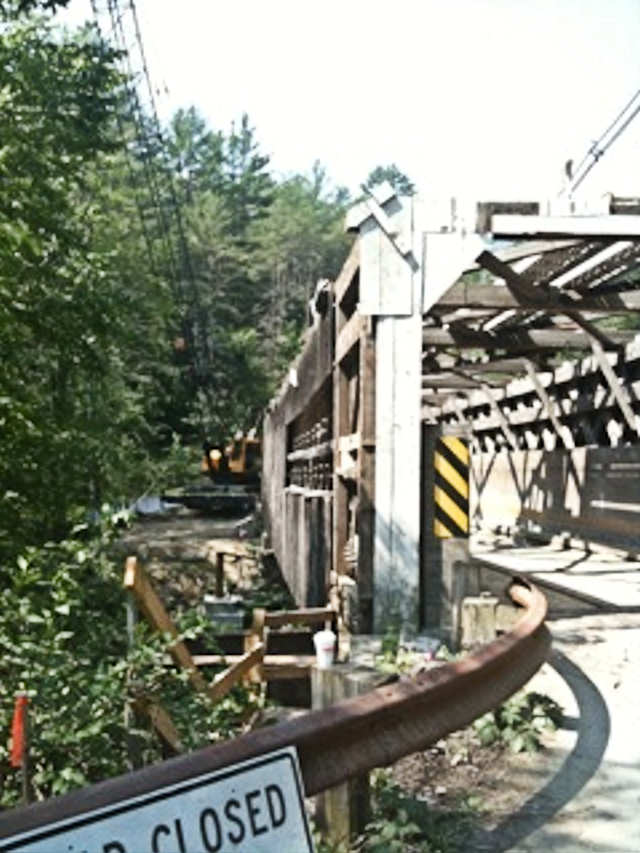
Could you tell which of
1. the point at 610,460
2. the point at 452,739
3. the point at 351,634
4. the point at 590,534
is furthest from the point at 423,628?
the point at 590,534

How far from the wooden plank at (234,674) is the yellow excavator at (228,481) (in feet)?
79.9

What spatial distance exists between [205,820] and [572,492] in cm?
1517

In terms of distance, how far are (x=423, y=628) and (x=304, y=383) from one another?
517 cm

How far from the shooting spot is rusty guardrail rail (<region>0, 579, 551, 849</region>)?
81.4 inches

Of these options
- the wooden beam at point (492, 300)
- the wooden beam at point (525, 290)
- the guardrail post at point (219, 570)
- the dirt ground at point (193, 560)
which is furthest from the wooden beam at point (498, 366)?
the wooden beam at point (492, 300)

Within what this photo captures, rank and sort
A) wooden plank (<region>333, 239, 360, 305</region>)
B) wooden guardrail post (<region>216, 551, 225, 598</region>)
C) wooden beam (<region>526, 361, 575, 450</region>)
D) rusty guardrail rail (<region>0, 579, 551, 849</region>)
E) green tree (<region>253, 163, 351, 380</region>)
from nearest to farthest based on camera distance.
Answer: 1. rusty guardrail rail (<region>0, 579, 551, 849</region>)
2. wooden plank (<region>333, 239, 360, 305</region>)
3. wooden beam (<region>526, 361, 575, 450</region>)
4. wooden guardrail post (<region>216, 551, 225, 598</region>)
5. green tree (<region>253, 163, 351, 380</region>)

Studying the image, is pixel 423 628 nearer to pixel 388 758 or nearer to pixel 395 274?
pixel 395 274

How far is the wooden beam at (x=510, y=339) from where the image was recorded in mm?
14125

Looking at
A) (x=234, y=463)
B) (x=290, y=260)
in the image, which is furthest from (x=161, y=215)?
(x=290, y=260)

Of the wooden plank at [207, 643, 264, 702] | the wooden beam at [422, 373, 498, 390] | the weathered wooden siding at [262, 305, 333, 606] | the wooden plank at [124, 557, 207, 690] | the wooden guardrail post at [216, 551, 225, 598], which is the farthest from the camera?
the wooden beam at [422, 373, 498, 390]

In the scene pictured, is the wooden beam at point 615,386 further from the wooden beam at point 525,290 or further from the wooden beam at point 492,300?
the wooden beam at point 492,300

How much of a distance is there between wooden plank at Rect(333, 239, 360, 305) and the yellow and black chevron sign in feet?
5.11

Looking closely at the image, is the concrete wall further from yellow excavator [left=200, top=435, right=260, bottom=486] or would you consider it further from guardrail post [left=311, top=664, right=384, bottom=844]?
yellow excavator [left=200, top=435, right=260, bottom=486]

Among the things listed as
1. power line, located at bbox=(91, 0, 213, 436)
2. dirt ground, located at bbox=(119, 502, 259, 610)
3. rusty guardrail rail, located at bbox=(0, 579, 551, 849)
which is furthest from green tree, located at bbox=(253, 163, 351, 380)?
rusty guardrail rail, located at bbox=(0, 579, 551, 849)
